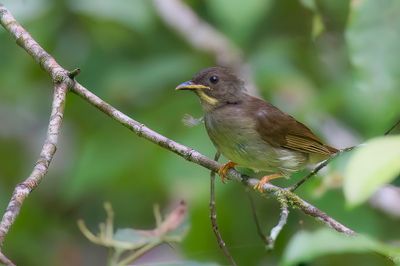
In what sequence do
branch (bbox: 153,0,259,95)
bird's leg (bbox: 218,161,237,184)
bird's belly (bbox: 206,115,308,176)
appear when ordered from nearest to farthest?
bird's leg (bbox: 218,161,237,184) < bird's belly (bbox: 206,115,308,176) < branch (bbox: 153,0,259,95)

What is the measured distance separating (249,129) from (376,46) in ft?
7.25

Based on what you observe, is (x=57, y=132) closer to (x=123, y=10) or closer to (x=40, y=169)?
(x=40, y=169)

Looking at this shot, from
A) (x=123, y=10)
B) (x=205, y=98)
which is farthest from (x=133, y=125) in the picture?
(x=205, y=98)

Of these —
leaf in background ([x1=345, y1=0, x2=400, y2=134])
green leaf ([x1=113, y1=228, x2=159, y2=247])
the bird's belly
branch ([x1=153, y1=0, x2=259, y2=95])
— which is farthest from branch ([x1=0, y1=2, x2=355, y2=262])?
branch ([x1=153, y1=0, x2=259, y2=95])

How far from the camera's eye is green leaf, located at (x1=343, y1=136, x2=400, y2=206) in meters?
1.40

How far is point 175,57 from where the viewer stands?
5312 millimetres

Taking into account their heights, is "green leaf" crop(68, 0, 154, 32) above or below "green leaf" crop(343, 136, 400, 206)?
above

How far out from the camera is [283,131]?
16.3 feet

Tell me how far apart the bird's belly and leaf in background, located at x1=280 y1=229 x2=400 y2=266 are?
116 inches

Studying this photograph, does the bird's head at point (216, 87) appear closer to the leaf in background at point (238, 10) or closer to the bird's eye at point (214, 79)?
the bird's eye at point (214, 79)

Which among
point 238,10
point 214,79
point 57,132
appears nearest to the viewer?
point 57,132

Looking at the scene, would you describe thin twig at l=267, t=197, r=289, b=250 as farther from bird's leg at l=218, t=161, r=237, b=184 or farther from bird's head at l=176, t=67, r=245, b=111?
bird's head at l=176, t=67, r=245, b=111

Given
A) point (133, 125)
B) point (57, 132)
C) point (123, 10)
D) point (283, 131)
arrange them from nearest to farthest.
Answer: point (57, 132), point (133, 125), point (123, 10), point (283, 131)

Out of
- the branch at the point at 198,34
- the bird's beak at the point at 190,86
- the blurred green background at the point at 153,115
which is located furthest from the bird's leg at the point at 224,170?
the branch at the point at 198,34
